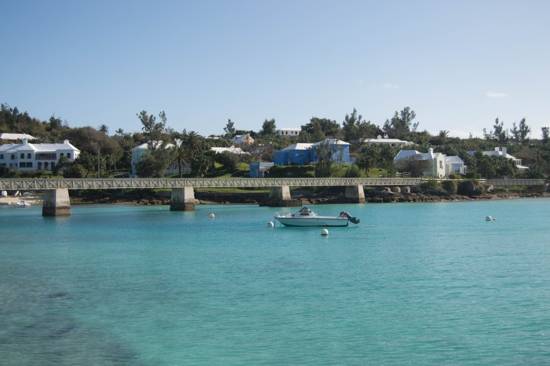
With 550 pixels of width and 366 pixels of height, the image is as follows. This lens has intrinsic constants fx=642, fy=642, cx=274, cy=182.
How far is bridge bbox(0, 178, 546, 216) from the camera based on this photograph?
8769 centimetres

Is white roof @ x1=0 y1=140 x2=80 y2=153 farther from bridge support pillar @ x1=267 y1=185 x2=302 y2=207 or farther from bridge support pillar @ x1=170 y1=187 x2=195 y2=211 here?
bridge support pillar @ x1=267 y1=185 x2=302 y2=207

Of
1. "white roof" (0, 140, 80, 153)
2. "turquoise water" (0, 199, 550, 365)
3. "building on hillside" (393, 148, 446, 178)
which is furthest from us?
"white roof" (0, 140, 80, 153)

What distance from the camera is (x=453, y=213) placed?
293ft

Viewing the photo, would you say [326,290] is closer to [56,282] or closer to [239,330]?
[239,330]

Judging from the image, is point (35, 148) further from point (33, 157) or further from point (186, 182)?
point (186, 182)

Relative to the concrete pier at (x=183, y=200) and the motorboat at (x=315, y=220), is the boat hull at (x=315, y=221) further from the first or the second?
the concrete pier at (x=183, y=200)

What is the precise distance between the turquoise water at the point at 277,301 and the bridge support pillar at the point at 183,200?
45.5 m

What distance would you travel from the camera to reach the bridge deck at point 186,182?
8619 cm

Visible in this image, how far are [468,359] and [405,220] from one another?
57883 mm

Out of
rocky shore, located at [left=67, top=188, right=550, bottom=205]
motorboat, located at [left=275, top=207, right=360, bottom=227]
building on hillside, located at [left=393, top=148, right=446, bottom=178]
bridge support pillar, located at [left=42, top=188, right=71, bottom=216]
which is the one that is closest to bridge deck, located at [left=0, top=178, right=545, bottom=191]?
bridge support pillar, located at [left=42, top=188, right=71, bottom=216]

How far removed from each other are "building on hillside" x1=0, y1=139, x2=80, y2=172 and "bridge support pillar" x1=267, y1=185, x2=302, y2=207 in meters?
61.2

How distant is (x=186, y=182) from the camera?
341ft

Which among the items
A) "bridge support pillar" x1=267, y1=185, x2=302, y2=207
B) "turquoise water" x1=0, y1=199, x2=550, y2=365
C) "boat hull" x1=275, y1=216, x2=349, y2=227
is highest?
"bridge support pillar" x1=267, y1=185, x2=302, y2=207

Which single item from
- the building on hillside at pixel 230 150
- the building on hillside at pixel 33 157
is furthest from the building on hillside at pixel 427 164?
the building on hillside at pixel 33 157
